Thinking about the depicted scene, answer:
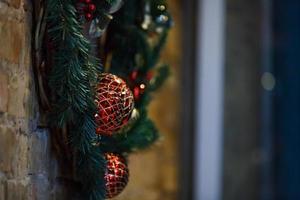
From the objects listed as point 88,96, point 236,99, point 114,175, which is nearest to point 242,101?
point 236,99

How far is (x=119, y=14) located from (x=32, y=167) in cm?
48

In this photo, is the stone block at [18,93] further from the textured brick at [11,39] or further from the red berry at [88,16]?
the red berry at [88,16]

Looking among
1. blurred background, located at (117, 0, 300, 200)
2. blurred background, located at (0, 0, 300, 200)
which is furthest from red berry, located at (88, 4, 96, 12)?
blurred background, located at (117, 0, 300, 200)

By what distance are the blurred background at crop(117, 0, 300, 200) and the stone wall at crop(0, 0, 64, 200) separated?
1627mm

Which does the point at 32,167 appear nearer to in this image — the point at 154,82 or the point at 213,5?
the point at 154,82

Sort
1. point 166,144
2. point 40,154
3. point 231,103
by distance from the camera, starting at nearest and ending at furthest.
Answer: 1. point 40,154
2. point 166,144
3. point 231,103

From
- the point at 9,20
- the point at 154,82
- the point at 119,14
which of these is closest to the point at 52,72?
the point at 9,20

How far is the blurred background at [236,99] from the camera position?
9.87 ft

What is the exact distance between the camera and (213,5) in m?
3.12

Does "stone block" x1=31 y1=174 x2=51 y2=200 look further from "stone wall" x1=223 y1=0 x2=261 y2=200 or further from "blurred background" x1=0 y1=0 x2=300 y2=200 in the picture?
"stone wall" x1=223 y1=0 x2=261 y2=200

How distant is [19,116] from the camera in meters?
1.27

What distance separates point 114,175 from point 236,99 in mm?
1796

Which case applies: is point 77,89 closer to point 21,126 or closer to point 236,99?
point 21,126

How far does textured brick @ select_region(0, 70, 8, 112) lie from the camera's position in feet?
3.99
